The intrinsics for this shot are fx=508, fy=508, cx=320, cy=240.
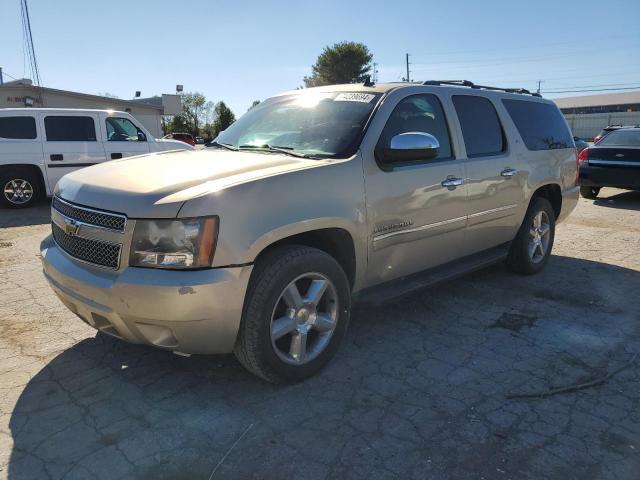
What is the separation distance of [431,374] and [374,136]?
1638 mm

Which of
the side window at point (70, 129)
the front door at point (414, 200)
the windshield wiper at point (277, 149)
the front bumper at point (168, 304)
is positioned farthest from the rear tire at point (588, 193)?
the front bumper at point (168, 304)

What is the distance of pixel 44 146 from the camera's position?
9.76 metres

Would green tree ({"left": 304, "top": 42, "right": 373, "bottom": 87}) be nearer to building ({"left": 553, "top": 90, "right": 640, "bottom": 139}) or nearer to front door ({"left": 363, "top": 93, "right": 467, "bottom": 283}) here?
building ({"left": 553, "top": 90, "right": 640, "bottom": 139})

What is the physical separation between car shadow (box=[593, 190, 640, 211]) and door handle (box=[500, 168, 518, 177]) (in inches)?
258

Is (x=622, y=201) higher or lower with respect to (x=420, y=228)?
lower

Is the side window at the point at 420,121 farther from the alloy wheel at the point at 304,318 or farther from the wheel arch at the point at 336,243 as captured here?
the alloy wheel at the point at 304,318

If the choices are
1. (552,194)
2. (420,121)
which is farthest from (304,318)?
(552,194)

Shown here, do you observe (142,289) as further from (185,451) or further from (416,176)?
(416,176)

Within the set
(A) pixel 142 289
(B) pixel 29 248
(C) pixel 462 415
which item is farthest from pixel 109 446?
(B) pixel 29 248

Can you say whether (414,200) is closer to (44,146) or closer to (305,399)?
(305,399)

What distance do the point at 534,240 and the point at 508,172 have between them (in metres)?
1.14

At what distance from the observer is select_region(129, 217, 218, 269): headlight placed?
2598 mm

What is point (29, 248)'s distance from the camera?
258 inches

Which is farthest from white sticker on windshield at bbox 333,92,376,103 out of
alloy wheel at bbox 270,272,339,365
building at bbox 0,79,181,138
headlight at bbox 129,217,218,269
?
building at bbox 0,79,181,138
